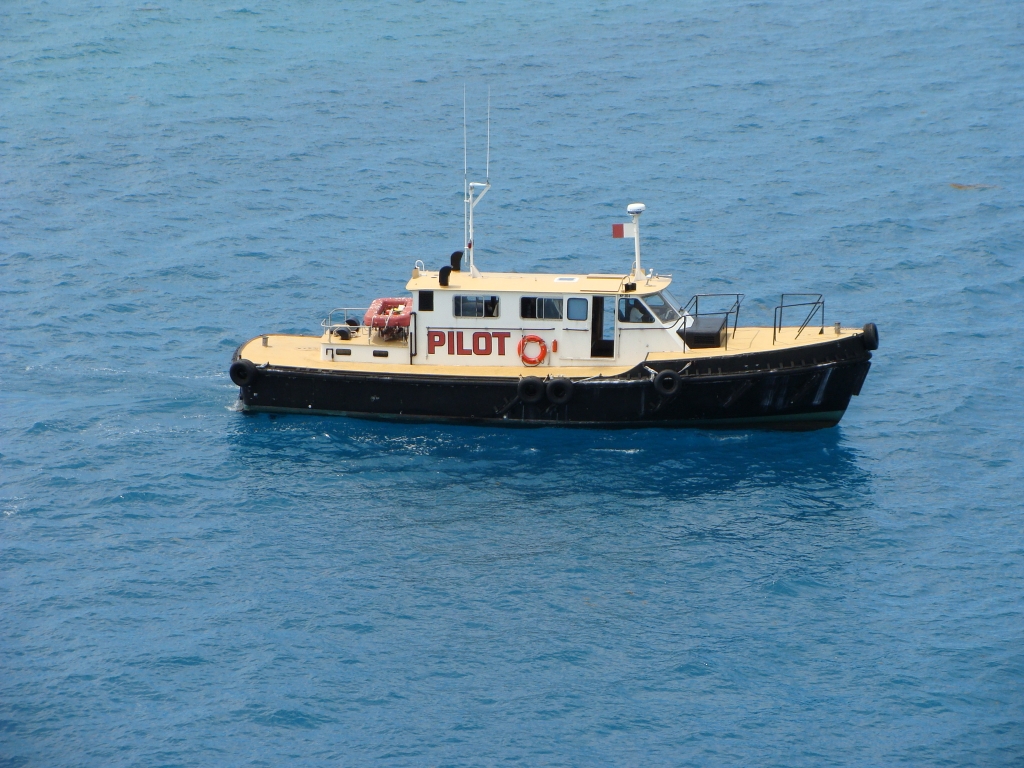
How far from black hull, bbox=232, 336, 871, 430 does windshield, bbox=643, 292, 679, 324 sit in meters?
1.38

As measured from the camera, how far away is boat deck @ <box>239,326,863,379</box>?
1104 inches

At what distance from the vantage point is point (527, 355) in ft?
94.0

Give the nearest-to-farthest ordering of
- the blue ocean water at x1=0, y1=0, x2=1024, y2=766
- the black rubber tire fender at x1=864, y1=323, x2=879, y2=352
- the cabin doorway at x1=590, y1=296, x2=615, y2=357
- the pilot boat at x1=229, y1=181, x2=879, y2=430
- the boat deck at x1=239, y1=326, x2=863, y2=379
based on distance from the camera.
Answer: the blue ocean water at x1=0, y1=0, x2=1024, y2=766 < the black rubber tire fender at x1=864, y1=323, x2=879, y2=352 < the pilot boat at x1=229, y1=181, x2=879, y2=430 < the boat deck at x1=239, y1=326, x2=863, y2=379 < the cabin doorway at x1=590, y1=296, x2=615, y2=357

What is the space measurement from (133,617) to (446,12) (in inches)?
1690

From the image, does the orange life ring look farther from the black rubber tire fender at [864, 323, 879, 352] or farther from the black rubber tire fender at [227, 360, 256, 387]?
the black rubber tire fender at [864, 323, 879, 352]

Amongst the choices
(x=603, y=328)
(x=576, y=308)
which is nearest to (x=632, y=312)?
(x=603, y=328)

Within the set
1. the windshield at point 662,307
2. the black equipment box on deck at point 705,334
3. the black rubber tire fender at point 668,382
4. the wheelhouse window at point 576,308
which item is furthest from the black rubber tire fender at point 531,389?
the black equipment box on deck at point 705,334

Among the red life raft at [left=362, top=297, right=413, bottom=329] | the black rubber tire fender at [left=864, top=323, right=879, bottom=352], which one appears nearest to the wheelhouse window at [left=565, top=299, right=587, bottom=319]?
the red life raft at [left=362, top=297, right=413, bottom=329]

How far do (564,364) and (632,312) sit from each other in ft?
6.21

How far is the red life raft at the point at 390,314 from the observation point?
2941 centimetres

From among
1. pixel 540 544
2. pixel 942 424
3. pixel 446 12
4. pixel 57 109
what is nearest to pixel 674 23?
pixel 446 12

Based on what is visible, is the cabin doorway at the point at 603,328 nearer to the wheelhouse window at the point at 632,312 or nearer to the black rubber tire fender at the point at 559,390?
the wheelhouse window at the point at 632,312

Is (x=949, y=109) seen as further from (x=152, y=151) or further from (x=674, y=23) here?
(x=152, y=151)

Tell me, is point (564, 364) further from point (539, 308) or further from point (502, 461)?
point (502, 461)
